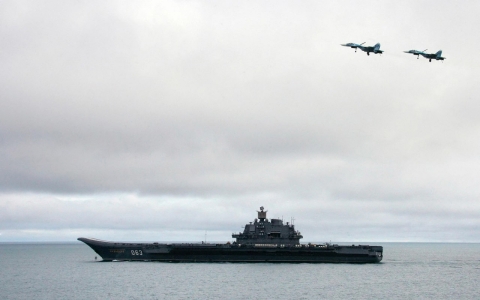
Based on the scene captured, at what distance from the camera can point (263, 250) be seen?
8581 cm

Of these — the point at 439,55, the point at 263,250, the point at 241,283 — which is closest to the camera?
the point at 439,55

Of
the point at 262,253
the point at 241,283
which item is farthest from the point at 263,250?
the point at 241,283

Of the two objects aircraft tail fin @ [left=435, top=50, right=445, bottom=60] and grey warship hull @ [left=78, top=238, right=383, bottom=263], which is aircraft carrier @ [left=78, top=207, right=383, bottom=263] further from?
aircraft tail fin @ [left=435, top=50, right=445, bottom=60]

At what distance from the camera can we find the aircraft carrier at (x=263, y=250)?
283ft

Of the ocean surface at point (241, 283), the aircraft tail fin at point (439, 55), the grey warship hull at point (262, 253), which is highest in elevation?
the aircraft tail fin at point (439, 55)

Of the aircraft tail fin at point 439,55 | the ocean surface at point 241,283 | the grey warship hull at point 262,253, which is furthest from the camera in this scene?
the grey warship hull at point 262,253

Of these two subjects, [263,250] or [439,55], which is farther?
[263,250]

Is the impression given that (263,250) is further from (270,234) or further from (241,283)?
(241,283)

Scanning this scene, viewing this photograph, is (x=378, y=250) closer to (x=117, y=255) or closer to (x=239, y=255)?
(x=239, y=255)

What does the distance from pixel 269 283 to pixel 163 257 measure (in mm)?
27257

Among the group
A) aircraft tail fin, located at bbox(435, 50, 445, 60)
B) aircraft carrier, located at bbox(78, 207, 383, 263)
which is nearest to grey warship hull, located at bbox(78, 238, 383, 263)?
aircraft carrier, located at bbox(78, 207, 383, 263)

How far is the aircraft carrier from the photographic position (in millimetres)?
86250

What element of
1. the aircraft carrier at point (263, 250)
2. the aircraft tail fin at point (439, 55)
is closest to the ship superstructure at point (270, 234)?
the aircraft carrier at point (263, 250)

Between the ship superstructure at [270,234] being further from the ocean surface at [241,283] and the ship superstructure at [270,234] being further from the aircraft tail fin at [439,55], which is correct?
the aircraft tail fin at [439,55]
